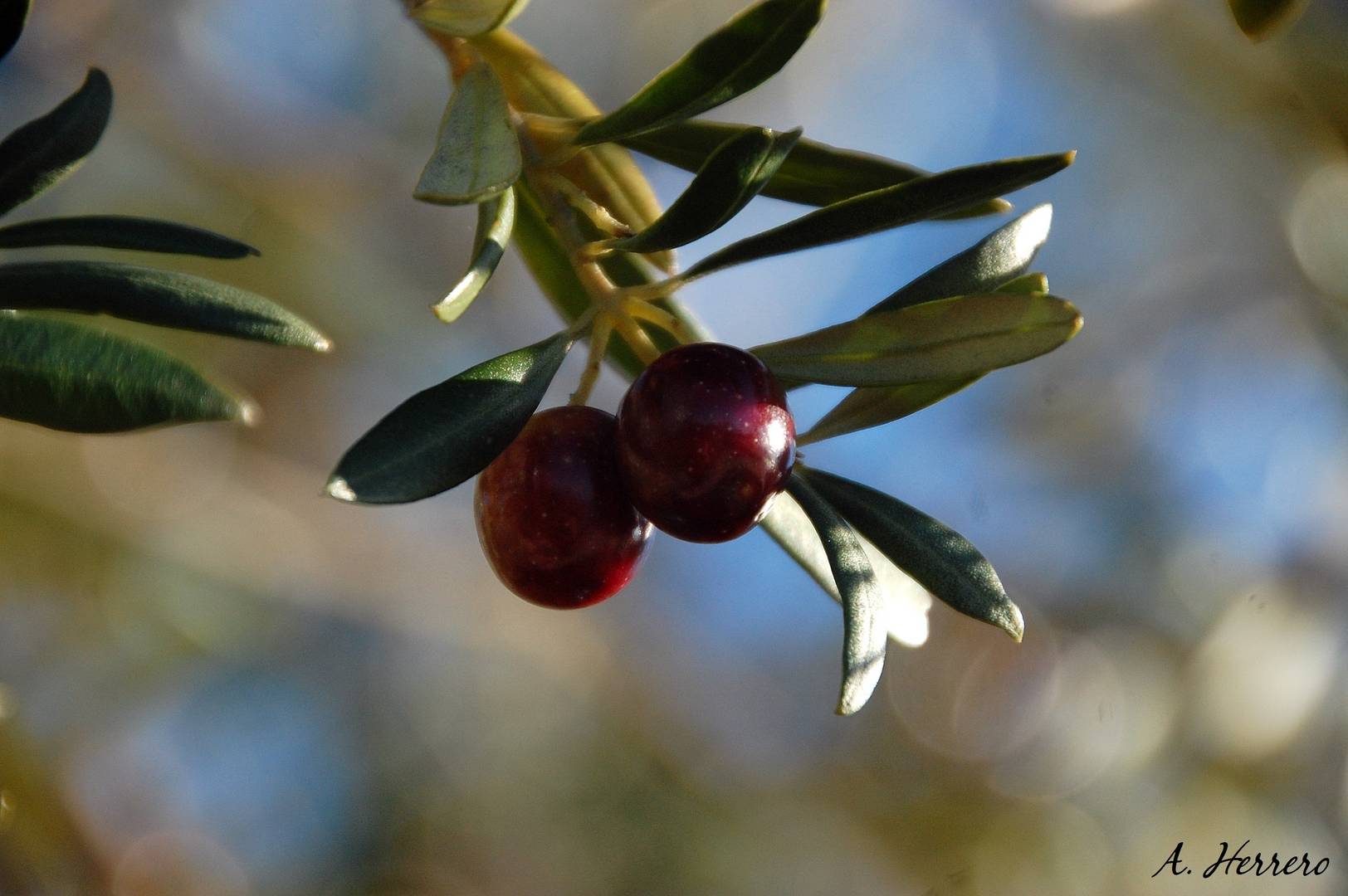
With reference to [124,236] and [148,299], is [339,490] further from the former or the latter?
[124,236]

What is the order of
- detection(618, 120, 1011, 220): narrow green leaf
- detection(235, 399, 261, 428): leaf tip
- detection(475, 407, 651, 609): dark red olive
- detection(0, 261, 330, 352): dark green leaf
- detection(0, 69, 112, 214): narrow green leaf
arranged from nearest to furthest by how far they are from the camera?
detection(235, 399, 261, 428): leaf tip < detection(0, 261, 330, 352): dark green leaf < detection(0, 69, 112, 214): narrow green leaf < detection(475, 407, 651, 609): dark red olive < detection(618, 120, 1011, 220): narrow green leaf

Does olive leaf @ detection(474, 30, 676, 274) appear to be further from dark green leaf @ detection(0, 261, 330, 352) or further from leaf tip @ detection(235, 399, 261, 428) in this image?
leaf tip @ detection(235, 399, 261, 428)

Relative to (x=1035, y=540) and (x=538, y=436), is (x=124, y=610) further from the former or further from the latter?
(x=538, y=436)

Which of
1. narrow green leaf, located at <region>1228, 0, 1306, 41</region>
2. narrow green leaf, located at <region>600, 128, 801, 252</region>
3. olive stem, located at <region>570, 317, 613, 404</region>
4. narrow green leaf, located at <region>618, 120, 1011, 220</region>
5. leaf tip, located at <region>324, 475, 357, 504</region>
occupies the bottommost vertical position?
leaf tip, located at <region>324, 475, 357, 504</region>

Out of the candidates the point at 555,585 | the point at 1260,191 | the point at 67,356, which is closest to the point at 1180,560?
the point at 1260,191

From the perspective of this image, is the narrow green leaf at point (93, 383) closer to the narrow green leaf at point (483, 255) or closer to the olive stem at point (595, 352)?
the narrow green leaf at point (483, 255)
